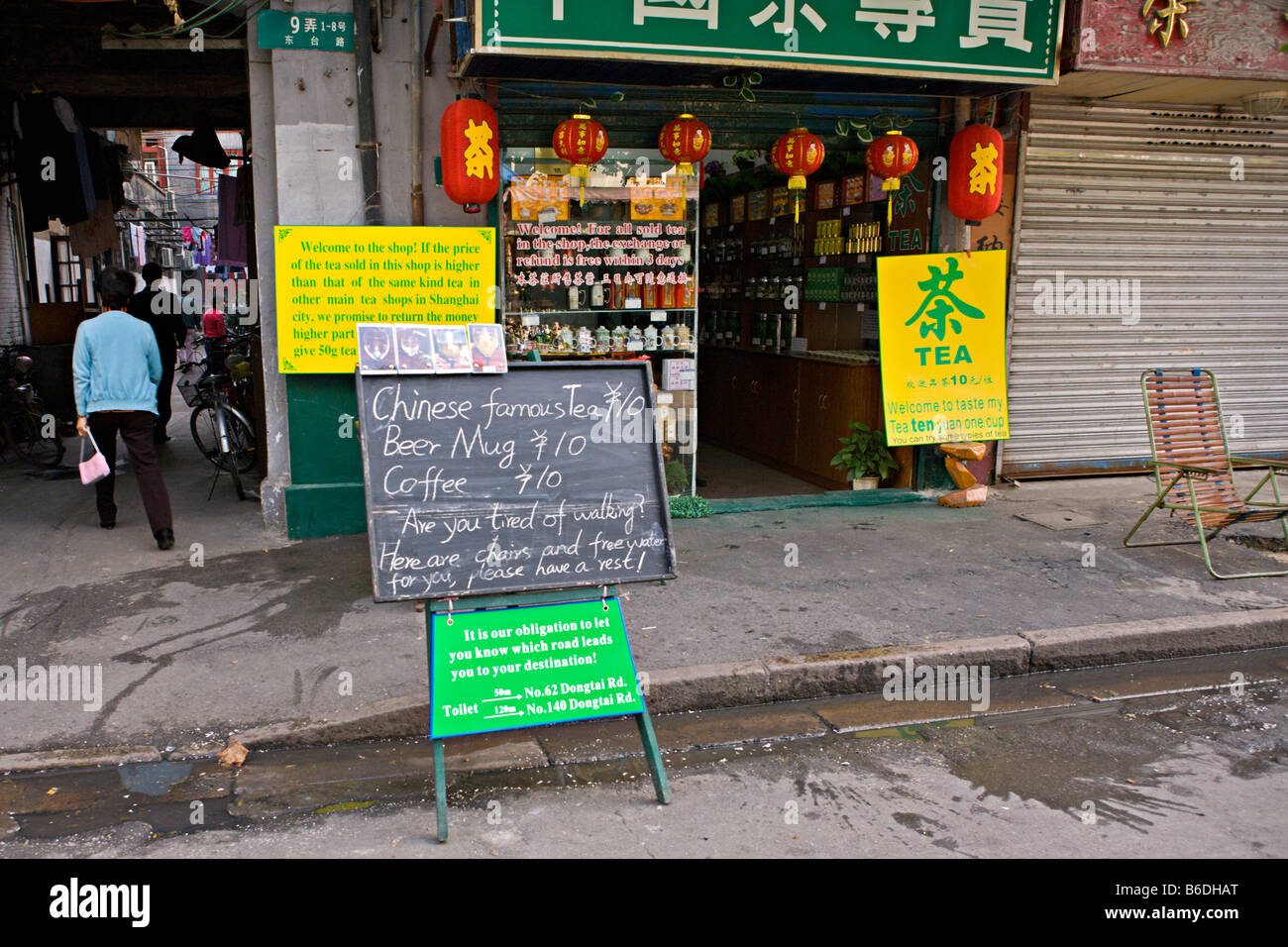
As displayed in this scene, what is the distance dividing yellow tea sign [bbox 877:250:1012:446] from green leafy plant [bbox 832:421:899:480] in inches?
18.4

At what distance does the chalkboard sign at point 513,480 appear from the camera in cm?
388

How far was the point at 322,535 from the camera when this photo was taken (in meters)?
7.36

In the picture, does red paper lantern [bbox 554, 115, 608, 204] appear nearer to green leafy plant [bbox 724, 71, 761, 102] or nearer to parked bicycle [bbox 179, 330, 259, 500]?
green leafy plant [bbox 724, 71, 761, 102]

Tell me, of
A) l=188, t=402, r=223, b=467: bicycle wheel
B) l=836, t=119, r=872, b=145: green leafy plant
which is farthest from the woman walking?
l=836, t=119, r=872, b=145: green leafy plant

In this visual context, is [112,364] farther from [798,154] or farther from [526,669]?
[798,154]

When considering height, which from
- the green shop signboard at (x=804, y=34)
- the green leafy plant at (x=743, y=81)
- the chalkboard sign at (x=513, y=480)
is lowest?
the chalkboard sign at (x=513, y=480)

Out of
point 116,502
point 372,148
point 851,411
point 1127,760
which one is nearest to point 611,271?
point 372,148

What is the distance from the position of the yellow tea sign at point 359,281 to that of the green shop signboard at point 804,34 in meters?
1.48

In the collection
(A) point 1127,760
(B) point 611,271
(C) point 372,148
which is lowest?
(A) point 1127,760

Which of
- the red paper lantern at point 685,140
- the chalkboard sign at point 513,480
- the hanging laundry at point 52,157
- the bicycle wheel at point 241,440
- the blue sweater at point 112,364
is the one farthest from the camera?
the hanging laundry at point 52,157

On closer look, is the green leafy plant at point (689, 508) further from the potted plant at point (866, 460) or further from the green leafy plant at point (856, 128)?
the green leafy plant at point (856, 128)

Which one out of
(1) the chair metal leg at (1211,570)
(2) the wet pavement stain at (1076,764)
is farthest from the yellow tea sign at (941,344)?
(2) the wet pavement stain at (1076,764)

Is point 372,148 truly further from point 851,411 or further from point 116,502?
point 851,411
